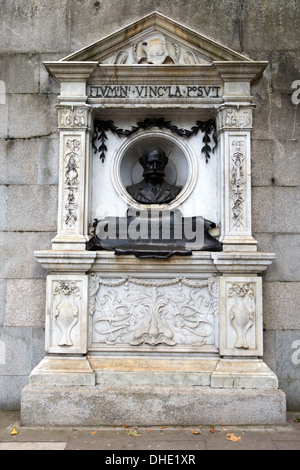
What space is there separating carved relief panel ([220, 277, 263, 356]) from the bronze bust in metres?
1.76

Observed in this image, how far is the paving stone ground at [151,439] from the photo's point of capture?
5.61 m

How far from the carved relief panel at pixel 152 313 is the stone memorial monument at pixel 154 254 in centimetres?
2

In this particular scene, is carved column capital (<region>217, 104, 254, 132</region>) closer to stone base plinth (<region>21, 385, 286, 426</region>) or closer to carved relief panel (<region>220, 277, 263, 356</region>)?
carved relief panel (<region>220, 277, 263, 356</region>)

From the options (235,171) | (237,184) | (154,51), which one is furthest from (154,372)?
(154,51)

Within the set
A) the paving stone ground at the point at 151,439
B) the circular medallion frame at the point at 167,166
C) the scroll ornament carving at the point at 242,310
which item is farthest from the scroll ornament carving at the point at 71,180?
the paving stone ground at the point at 151,439

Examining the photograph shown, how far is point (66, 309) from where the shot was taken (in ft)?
22.6

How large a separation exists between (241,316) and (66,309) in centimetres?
271

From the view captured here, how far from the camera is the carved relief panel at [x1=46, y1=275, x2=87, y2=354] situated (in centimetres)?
684

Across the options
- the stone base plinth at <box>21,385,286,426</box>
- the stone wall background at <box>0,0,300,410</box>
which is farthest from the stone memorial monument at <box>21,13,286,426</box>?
the stone wall background at <box>0,0,300,410</box>

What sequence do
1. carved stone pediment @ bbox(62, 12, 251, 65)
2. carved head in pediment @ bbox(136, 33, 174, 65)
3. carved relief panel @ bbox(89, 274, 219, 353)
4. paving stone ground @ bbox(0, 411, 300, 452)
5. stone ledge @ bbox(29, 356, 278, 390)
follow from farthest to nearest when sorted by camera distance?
carved head in pediment @ bbox(136, 33, 174, 65) → carved stone pediment @ bbox(62, 12, 251, 65) → carved relief panel @ bbox(89, 274, 219, 353) → stone ledge @ bbox(29, 356, 278, 390) → paving stone ground @ bbox(0, 411, 300, 452)

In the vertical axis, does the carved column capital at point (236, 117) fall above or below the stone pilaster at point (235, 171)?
above

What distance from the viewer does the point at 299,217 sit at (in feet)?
24.0

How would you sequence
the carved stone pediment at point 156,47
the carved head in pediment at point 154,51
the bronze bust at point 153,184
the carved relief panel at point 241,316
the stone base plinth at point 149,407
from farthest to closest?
the bronze bust at point 153,184 → the carved head in pediment at point 154,51 → the carved stone pediment at point 156,47 → the carved relief panel at point 241,316 → the stone base plinth at point 149,407

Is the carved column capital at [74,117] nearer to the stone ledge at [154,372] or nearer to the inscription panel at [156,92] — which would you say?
the inscription panel at [156,92]
